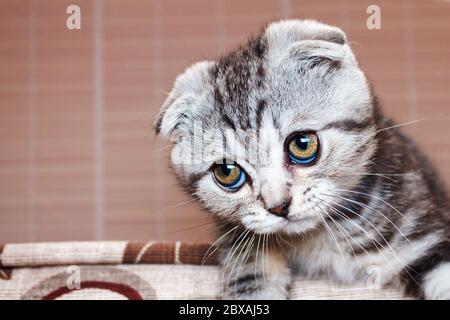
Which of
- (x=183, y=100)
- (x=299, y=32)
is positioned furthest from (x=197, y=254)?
(x=299, y=32)

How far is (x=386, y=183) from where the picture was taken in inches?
42.2

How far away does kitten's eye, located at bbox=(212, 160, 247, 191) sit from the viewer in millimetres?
970

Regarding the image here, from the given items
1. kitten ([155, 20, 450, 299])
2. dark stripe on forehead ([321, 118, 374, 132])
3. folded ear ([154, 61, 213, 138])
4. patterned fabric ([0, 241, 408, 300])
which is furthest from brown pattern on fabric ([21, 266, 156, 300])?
dark stripe on forehead ([321, 118, 374, 132])

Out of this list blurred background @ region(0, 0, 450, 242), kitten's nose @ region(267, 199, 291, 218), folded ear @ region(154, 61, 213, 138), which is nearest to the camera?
kitten's nose @ region(267, 199, 291, 218)

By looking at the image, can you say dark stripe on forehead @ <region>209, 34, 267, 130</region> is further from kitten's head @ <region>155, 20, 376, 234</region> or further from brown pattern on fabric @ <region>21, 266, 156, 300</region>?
brown pattern on fabric @ <region>21, 266, 156, 300</region>

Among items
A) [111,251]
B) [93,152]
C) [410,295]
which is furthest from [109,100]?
[410,295]

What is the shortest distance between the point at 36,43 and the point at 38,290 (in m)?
0.57

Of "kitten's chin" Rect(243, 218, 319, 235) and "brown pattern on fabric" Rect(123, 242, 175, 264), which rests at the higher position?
"kitten's chin" Rect(243, 218, 319, 235)

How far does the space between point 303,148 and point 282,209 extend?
11cm

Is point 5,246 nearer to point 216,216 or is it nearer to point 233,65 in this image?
point 216,216

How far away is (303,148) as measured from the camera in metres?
0.94

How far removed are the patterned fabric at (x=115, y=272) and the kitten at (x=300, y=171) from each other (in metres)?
0.05

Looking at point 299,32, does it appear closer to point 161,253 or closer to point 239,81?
point 239,81

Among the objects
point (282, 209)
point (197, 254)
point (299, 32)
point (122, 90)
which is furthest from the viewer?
point (122, 90)
